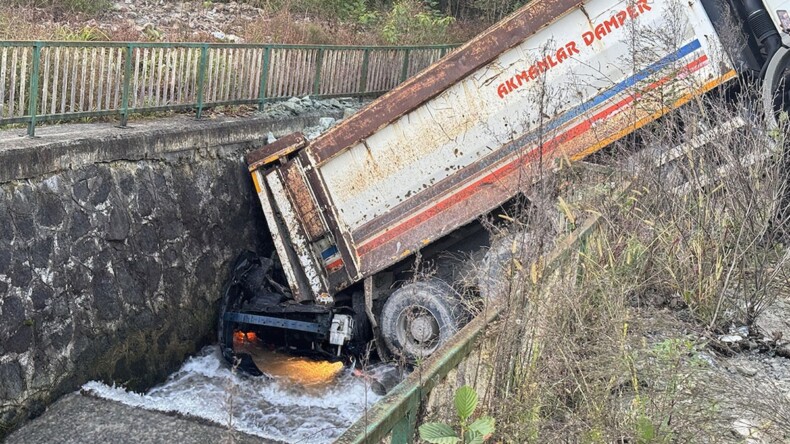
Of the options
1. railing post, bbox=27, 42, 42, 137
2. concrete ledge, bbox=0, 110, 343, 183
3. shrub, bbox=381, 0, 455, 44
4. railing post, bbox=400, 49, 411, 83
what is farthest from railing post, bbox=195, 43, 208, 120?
shrub, bbox=381, 0, 455, 44

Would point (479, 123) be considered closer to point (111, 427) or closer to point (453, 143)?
point (453, 143)

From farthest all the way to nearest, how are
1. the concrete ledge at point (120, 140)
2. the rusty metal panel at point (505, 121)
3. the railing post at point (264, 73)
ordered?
the railing post at point (264, 73)
the rusty metal panel at point (505, 121)
the concrete ledge at point (120, 140)

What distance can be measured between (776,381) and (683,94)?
2.69 meters

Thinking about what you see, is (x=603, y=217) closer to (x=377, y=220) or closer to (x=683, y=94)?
(x=683, y=94)

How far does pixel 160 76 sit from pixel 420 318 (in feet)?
11.1

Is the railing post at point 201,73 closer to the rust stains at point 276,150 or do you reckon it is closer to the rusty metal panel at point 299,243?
the rust stains at point 276,150

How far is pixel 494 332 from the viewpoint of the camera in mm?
3158

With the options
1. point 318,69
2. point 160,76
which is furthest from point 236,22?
point 160,76

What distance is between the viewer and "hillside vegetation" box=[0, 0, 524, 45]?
32.9ft

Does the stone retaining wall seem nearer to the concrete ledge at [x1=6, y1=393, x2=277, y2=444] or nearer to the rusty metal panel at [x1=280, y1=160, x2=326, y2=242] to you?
the concrete ledge at [x1=6, y1=393, x2=277, y2=444]

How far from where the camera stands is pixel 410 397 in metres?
2.46

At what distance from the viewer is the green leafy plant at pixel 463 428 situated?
254 centimetres

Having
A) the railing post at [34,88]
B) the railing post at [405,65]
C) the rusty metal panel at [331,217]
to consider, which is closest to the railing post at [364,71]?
the railing post at [405,65]

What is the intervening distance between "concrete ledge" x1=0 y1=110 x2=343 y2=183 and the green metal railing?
166 millimetres
